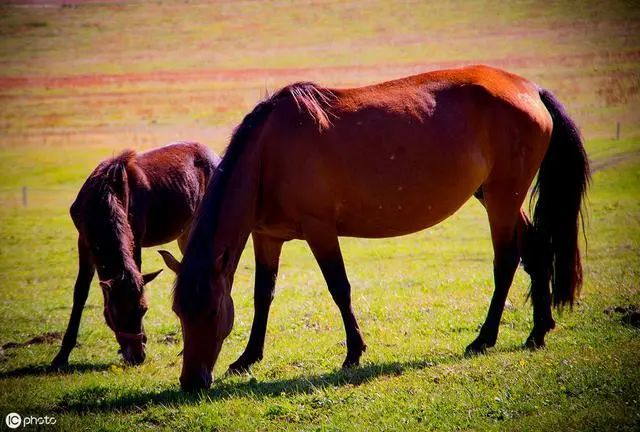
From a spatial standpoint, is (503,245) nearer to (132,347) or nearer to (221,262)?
(221,262)

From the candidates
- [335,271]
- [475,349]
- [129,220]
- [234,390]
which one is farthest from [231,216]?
[129,220]

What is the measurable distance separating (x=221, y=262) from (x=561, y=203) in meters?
4.11

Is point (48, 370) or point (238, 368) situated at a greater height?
point (238, 368)

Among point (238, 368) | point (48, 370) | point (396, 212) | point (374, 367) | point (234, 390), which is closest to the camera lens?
point (234, 390)

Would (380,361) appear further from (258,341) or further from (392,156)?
(392,156)

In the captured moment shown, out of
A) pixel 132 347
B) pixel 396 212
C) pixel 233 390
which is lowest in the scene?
pixel 132 347

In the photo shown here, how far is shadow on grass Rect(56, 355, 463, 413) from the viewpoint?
270 inches

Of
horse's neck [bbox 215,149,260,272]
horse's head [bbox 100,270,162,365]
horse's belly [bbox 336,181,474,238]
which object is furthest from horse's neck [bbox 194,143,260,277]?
horse's head [bbox 100,270,162,365]

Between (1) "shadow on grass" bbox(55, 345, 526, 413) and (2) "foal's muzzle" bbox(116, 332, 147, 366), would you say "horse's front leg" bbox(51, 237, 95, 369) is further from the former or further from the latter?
(1) "shadow on grass" bbox(55, 345, 526, 413)

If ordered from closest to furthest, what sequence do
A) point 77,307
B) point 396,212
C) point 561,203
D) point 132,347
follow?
point 396,212 → point 561,203 → point 132,347 → point 77,307

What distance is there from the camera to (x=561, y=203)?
8383 mm

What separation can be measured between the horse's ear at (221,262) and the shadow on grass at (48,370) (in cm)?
299

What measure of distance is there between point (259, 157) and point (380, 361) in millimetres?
2573

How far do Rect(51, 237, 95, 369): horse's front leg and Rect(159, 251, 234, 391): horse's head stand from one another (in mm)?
2997
